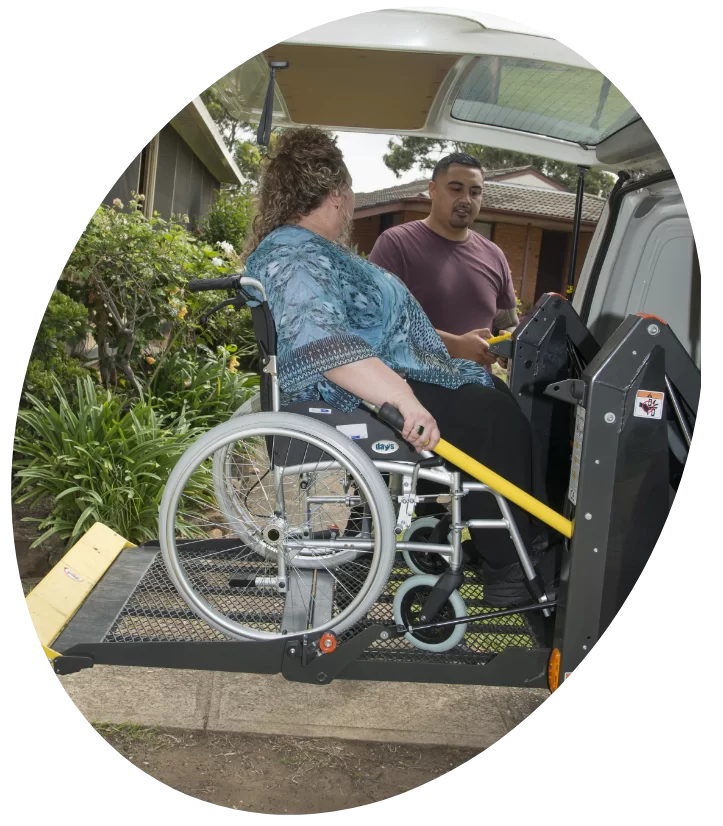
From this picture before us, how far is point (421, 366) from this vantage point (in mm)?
2656

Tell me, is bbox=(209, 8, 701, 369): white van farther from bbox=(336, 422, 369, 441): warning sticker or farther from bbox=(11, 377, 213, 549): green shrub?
bbox=(11, 377, 213, 549): green shrub

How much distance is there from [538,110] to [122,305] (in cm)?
317

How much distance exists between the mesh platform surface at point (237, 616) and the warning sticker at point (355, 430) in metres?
0.58

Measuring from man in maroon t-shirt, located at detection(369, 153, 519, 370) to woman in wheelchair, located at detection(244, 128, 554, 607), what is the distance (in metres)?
1.33

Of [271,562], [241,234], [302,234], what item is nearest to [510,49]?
[302,234]

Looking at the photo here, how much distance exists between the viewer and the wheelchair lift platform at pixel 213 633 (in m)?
2.36

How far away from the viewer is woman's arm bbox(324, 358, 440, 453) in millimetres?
2285

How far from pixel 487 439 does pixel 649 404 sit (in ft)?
1.92

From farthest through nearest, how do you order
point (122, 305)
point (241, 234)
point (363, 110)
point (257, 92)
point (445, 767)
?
point (241, 234) → point (122, 305) → point (363, 110) → point (257, 92) → point (445, 767)

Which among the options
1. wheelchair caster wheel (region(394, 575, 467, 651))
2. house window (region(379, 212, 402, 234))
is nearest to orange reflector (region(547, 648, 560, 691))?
wheelchair caster wheel (region(394, 575, 467, 651))

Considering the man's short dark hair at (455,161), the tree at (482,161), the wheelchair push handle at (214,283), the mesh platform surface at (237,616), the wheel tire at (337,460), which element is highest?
the tree at (482,161)

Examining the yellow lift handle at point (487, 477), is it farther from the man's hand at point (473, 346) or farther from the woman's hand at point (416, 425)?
the man's hand at point (473, 346)

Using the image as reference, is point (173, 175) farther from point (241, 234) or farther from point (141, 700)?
point (141, 700)

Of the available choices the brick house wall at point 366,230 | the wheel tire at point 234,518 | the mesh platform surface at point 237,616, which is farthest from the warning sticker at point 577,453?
the brick house wall at point 366,230
